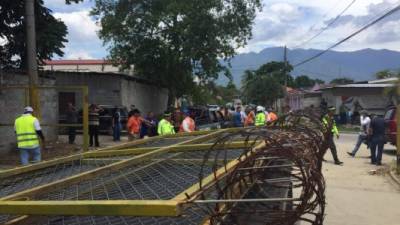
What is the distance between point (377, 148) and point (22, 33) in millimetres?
11529

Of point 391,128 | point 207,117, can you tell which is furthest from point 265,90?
point 391,128

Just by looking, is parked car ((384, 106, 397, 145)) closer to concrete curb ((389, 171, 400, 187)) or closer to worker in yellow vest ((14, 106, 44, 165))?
concrete curb ((389, 171, 400, 187))

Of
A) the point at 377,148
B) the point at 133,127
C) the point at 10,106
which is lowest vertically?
the point at 377,148

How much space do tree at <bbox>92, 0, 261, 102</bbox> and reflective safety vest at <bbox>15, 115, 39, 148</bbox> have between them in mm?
22744

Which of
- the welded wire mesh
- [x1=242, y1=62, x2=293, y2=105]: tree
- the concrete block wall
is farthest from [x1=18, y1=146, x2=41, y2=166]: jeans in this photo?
[x1=242, y1=62, x2=293, y2=105]: tree

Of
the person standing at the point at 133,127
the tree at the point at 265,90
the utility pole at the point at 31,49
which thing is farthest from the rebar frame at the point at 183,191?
the tree at the point at 265,90

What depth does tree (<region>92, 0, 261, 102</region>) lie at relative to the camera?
115 feet

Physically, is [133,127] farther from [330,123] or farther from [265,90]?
[265,90]

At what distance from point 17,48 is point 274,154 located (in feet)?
54.0

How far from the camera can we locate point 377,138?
17641 mm

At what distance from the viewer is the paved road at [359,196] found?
948cm

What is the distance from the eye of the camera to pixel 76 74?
3203cm

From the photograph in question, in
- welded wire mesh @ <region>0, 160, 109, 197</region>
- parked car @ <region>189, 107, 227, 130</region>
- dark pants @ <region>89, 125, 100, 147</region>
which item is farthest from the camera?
parked car @ <region>189, 107, 227, 130</region>

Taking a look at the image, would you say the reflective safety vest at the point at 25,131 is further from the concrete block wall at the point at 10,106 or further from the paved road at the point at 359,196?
the paved road at the point at 359,196
